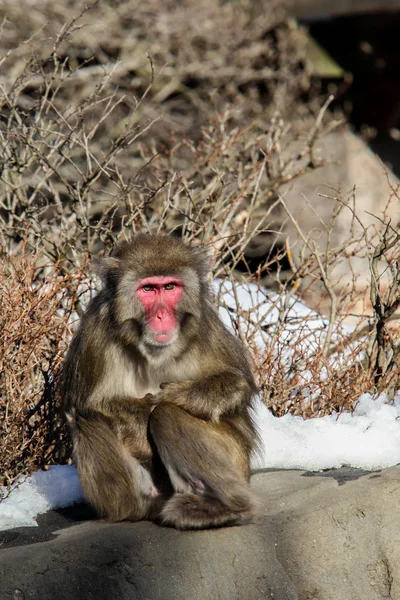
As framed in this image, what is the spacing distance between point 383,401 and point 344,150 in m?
6.31

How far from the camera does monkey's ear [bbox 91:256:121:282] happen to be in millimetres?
4367

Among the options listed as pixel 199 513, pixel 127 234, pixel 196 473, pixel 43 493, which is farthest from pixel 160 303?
pixel 127 234

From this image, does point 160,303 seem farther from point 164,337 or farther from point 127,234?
point 127,234

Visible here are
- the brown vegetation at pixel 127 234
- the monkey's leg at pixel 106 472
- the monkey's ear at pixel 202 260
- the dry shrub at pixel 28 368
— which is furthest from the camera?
the brown vegetation at pixel 127 234

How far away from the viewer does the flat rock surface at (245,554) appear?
3.72 meters

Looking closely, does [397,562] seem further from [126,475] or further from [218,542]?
[126,475]

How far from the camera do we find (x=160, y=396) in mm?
4223

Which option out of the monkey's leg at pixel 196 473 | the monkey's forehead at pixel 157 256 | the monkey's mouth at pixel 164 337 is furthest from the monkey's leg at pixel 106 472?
the monkey's forehead at pixel 157 256

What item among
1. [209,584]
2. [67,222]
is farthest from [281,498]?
[67,222]

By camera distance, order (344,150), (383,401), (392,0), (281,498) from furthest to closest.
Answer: (344,150) < (392,0) < (383,401) < (281,498)

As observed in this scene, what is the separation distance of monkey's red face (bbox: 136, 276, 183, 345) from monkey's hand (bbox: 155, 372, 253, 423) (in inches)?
8.8

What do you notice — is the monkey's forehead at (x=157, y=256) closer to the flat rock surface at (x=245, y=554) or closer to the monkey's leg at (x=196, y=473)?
the monkey's leg at (x=196, y=473)

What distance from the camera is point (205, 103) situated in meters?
12.4

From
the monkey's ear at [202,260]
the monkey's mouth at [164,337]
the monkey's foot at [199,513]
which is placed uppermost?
the monkey's ear at [202,260]
